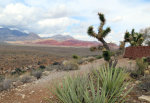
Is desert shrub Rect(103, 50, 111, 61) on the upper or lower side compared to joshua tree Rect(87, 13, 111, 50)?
lower

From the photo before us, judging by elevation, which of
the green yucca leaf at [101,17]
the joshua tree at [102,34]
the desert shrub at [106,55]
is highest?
the green yucca leaf at [101,17]

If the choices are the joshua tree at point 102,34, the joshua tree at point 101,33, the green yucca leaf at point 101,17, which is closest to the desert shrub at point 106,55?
the joshua tree at point 102,34

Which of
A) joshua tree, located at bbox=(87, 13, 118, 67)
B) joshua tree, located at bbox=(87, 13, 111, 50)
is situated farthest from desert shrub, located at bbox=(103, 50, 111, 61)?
joshua tree, located at bbox=(87, 13, 111, 50)

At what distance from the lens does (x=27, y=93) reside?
6.83 m

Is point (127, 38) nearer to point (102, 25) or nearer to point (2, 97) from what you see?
point (102, 25)

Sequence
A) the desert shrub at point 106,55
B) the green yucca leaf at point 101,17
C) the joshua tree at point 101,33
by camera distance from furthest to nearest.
A: 1. the green yucca leaf at point 101,17
2. the joshua tree at point 101,33
3. the desert shrub at point 106,55

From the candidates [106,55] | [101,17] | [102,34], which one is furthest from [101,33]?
[106,55]

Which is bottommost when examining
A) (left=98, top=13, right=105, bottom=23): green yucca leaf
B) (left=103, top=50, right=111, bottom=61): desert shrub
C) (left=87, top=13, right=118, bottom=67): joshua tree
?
(left=103, top=50, right=111, bottom=61): desert shrub

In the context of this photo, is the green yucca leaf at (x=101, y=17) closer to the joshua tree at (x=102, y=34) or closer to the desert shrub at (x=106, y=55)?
the joshua tree at (x=102, y=34)

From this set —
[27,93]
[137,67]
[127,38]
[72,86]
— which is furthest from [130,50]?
[72,86]

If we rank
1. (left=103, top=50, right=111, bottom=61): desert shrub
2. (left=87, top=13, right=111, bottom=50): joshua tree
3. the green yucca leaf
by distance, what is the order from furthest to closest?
the green yucca leaf
(left=87, top=13, right=111, bottom=50): joshua tree
(left=103, top=50, right=111, bottom=61): desert shrub

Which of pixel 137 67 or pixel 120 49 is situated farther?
pixel 120 49

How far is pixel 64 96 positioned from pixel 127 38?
787 cm

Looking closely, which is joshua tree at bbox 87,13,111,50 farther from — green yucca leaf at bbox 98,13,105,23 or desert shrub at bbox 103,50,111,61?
desert shrub at bbox 103,50,111,61
